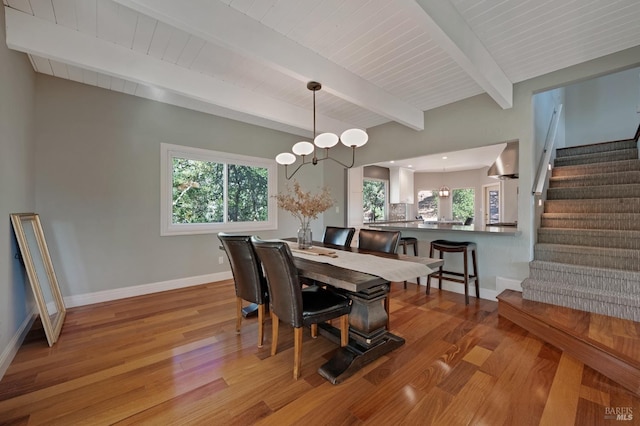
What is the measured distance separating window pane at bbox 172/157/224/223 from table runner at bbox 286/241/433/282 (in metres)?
2.39

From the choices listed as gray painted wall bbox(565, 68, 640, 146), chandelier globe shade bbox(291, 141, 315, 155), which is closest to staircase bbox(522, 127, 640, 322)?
gray painted wall bbox(565, 68, 640, 146)

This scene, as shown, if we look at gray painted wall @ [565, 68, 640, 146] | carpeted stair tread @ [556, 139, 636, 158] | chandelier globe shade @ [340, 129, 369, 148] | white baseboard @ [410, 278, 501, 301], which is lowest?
white baseboard @ [410, 278, 501, 301]

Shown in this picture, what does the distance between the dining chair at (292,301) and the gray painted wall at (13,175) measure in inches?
76.9

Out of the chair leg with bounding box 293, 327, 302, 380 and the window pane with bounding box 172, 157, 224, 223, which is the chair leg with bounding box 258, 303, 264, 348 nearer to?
the chair leg with bounding box 293, 327, 302, 380

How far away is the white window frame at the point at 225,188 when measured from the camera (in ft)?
12.6

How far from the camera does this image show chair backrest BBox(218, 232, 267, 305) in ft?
7.36

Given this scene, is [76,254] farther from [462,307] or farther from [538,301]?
[538,301]

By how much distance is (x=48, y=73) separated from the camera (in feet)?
9.84

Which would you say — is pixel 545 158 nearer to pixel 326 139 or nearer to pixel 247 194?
pixel 326 139

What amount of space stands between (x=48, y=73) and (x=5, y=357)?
2.91 m

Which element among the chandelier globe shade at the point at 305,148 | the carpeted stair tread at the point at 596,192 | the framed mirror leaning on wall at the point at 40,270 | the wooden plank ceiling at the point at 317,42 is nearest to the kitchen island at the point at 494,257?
the carpeted stair tread at the point at 596,192

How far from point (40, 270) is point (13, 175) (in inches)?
50.4

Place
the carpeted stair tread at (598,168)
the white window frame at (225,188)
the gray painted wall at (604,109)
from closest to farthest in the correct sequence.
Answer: the carpeted stair tread at (598,168), the white window frame at (225,188), the gray painted wall at (604,109)

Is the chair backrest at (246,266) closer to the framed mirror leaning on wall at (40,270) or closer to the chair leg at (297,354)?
the chair leg at (297,354)
